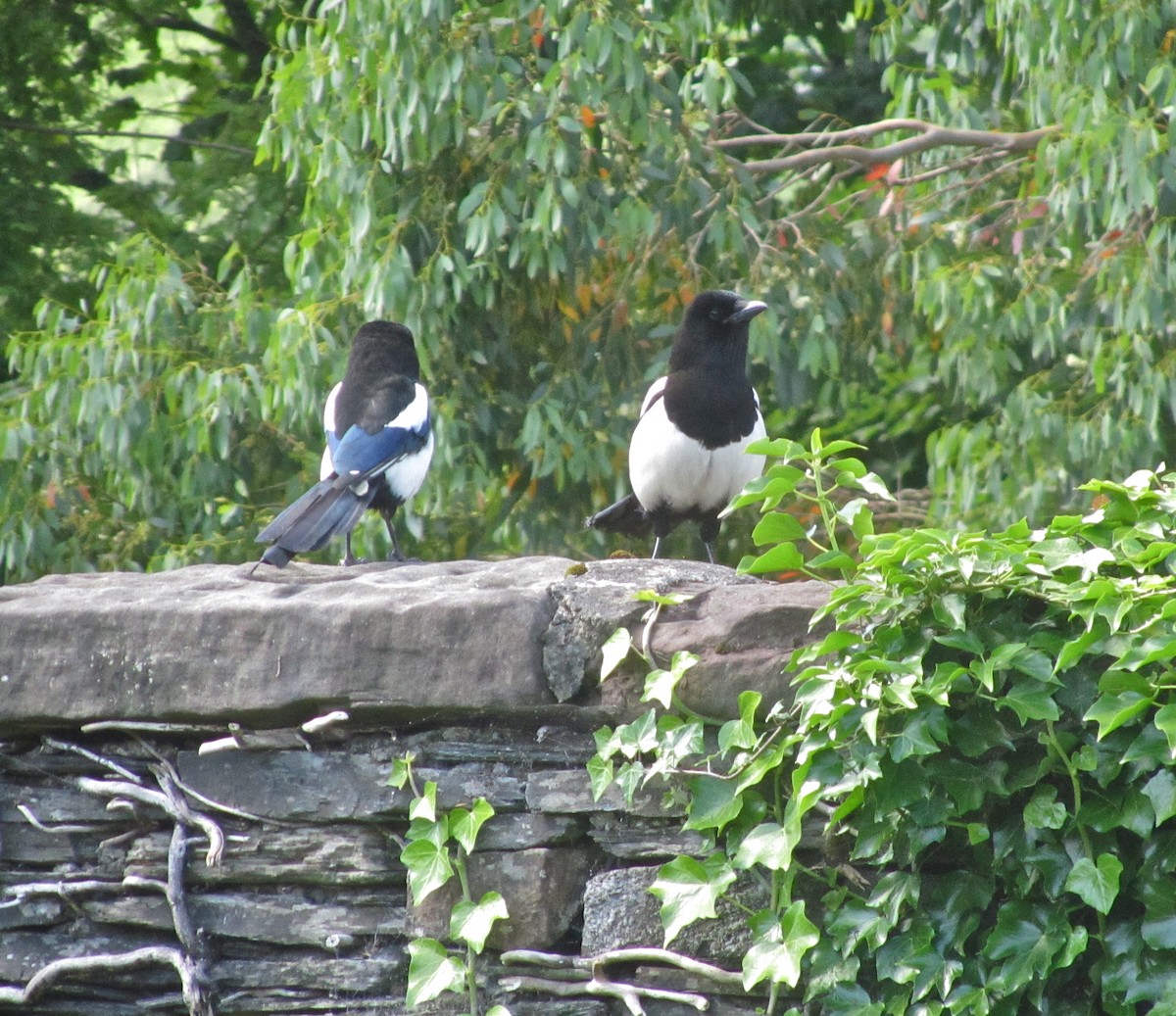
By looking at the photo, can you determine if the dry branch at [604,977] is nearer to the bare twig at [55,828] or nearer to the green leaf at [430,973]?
the green leaf at [430,973]

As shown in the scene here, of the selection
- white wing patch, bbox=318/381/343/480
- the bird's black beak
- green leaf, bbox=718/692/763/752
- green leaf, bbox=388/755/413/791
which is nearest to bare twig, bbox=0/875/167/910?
green leaf, bbox=388/755/413/791

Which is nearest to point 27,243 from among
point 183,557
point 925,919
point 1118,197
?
point 183,557

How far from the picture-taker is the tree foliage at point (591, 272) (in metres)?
5.46

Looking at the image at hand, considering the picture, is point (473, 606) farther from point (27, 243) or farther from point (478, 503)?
point (27, 243)

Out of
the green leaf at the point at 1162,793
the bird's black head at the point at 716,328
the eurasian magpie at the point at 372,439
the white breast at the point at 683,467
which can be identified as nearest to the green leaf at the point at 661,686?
the green leaf at the point at 1162,793

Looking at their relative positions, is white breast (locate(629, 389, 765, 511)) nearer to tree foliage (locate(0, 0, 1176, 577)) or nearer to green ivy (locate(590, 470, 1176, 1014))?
tree foliage (locate(0, 0, 1176, 577))

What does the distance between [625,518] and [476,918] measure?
2.85 m

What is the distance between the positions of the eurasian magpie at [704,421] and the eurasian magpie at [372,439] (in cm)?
68

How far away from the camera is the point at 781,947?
2.33 m

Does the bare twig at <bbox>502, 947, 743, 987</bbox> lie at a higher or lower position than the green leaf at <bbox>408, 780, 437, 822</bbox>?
lower

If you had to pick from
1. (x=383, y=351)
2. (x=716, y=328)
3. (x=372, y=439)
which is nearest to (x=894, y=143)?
(x=716, y=328)

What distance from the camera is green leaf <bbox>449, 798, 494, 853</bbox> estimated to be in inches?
99.9

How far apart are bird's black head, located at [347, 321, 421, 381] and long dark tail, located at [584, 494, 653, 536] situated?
0.76 m

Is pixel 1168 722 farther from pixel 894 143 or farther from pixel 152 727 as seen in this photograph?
pixel 894 143
